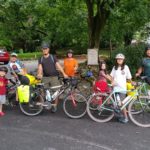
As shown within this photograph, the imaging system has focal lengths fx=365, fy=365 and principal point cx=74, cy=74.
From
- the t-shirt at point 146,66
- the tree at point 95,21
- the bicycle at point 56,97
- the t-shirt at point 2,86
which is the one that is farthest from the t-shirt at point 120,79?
the tree at point 95,21

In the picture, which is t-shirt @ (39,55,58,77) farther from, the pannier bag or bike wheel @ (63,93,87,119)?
bike wheel @ (63,93,87,119)

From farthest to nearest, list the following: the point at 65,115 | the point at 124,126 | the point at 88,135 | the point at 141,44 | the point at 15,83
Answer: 1. the point at 141,44
2. the point at 15,83
3. the point at 65,115
4. the point at 124,126
5. the point at 88,135

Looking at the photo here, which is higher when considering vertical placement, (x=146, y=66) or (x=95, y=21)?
(x=95, y=21)

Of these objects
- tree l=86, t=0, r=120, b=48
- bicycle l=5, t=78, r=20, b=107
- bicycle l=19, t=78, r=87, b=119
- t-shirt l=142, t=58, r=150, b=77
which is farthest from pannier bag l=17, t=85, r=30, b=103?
tree l=86, t=0, r=120, b=48

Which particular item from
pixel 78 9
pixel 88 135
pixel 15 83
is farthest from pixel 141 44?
pixel 88 135

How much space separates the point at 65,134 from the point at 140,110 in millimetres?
1651

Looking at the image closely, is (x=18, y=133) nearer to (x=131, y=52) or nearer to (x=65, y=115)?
(x=65, y=115)

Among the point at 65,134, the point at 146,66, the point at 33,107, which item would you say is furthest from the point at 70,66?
the point at 65,134

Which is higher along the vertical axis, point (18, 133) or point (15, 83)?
point (15, 83)

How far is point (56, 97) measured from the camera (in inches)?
316

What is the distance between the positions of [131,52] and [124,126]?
7.67 m

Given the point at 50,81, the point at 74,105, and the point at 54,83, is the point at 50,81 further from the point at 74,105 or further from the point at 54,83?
the point at 74,105

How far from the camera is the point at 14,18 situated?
16.9 m

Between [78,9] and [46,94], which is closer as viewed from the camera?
[46,94]
